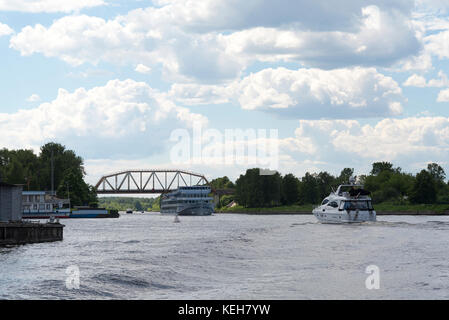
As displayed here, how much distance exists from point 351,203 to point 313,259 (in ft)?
207

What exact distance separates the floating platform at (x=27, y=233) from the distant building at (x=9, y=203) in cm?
245

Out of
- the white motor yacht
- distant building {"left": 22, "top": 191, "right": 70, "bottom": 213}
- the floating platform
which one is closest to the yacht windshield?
the white motor yacht

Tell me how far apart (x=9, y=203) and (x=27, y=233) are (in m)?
4.91

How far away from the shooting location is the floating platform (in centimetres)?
6175

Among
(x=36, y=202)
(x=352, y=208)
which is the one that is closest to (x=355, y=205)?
(x=352, y=208)

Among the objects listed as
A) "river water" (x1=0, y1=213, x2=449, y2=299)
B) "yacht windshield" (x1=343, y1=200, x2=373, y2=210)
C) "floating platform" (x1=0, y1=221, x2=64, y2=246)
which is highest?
"yacht windshield" (x1=343, y1=200, x2=373, y2=210)

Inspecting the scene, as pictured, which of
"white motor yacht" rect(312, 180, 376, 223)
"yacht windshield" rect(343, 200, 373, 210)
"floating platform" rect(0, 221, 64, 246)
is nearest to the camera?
"floating platform" rect(0, 221, 64, 246)

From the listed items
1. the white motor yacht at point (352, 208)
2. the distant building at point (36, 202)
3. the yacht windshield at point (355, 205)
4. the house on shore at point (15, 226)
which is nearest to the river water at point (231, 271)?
the house on shore at point (15, 226)

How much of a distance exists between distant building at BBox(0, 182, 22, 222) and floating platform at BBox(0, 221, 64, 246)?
8.03ft

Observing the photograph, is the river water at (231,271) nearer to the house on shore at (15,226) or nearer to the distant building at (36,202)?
the house on shore at (15,226)

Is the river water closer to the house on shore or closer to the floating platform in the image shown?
the floating platform

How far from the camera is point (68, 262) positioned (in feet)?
155
